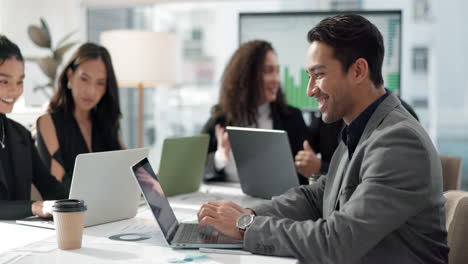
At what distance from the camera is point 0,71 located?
236 centimetres

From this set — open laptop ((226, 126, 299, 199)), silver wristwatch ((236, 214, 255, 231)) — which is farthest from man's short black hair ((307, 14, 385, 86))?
open laptop ((226, 126, 299, 199))

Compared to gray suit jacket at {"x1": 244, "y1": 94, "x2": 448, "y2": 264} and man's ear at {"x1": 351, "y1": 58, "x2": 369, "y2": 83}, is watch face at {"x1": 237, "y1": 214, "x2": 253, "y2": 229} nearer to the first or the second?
gray suit jacket at {"x1": 244, "y1": 94, "x2": 448, "y2": 264}

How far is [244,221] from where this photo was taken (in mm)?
1771

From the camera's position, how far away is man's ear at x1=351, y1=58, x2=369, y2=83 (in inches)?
68.6

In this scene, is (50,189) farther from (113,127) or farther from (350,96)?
(350,96)

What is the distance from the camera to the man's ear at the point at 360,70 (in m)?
1.74

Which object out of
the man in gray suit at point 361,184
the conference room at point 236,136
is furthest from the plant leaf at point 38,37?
the man in gray suit at point 361,184

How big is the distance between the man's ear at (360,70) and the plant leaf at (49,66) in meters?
2.77

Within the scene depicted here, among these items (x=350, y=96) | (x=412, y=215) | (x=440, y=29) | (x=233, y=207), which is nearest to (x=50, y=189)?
(x=233, y=207)

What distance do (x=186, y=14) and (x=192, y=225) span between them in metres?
3.42

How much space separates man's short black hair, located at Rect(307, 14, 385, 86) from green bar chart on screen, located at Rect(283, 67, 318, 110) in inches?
107

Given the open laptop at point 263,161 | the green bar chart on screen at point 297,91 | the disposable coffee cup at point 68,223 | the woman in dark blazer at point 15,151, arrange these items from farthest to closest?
the green bar chart on screen at point 297,91
the open laptop at point 263,161
the woman in dark blazer at point 15,151
the disposable coffee cup at point 68,223

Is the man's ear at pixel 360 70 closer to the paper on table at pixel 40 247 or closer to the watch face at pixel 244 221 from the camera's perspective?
the watch face at pixel 244 221

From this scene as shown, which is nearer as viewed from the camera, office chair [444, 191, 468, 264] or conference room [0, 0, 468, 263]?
conference room [0, 0, 468, 263]
